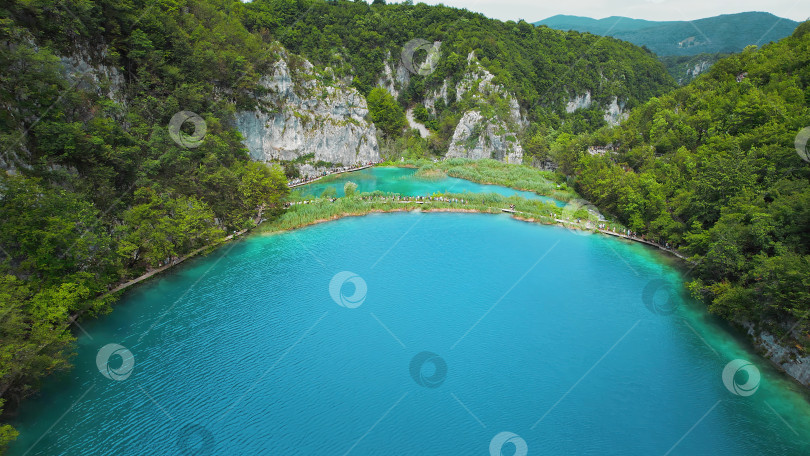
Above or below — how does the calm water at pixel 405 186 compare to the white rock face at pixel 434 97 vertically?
below

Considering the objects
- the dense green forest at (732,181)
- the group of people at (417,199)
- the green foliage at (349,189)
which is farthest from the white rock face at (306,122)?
the dense green forest at (732,181)

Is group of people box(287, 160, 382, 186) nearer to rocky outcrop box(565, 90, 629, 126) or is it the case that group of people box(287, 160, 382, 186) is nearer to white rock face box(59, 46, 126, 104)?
white rock face box(59, 46, 126, 104)

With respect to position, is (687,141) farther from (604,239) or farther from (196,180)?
(196,180)

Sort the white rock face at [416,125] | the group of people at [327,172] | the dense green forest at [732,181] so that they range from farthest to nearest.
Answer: the white rock face at [416,125] < the group of people at [327,172] < the dense green forest at [732,181]

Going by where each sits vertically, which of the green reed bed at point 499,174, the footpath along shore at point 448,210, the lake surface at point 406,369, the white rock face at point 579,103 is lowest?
the green reed bed at point 499,174

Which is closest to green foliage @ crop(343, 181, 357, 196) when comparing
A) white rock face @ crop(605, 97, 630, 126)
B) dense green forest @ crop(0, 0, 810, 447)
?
dense green forest @ crop(0, 0, 810, 447)

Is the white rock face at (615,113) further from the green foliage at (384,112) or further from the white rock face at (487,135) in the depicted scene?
the green foliage at (384,112)
